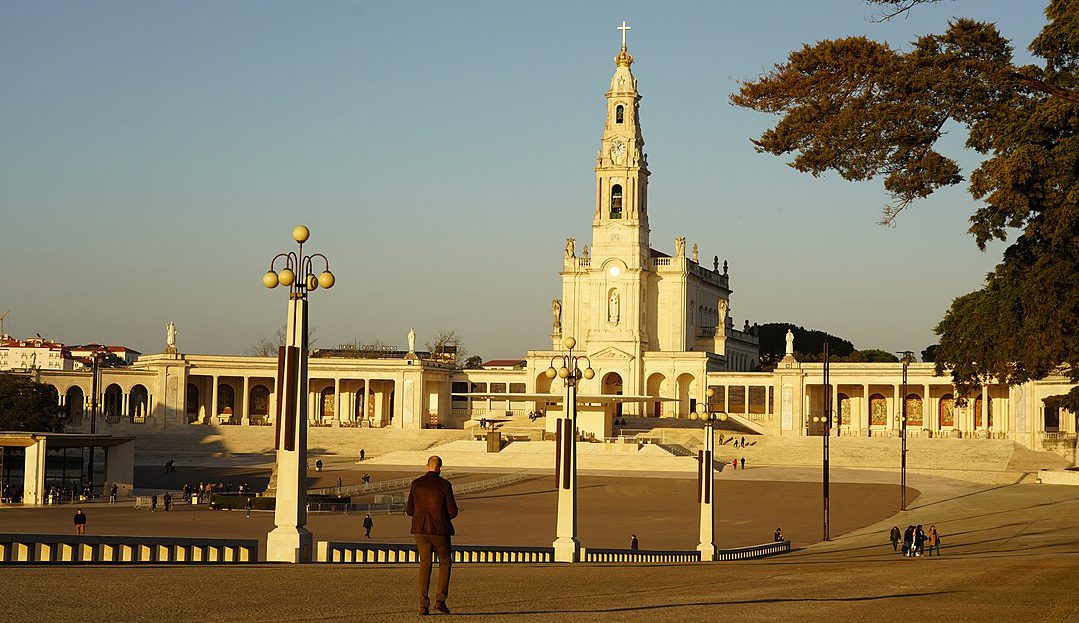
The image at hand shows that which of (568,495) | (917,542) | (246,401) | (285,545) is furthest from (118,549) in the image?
(246,401)

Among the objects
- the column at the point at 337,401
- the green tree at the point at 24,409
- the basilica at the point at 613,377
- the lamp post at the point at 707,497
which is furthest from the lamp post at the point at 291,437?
the column at the point at 337,401

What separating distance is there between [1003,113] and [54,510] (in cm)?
4055

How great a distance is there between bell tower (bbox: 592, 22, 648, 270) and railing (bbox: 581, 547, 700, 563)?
7482 centimetres

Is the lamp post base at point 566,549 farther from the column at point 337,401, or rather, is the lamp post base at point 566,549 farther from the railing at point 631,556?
the column at point 337,401

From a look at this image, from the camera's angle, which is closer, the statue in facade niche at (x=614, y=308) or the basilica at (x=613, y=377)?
the basilica at (x=613, y=377)

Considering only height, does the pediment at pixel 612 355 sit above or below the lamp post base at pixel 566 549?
above

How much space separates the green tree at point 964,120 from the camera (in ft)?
88.7

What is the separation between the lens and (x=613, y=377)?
10875cm

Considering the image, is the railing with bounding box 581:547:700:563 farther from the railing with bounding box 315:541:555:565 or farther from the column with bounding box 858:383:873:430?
the column with bounding box 858:383:873:430

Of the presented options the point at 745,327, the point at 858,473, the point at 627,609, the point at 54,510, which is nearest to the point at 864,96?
the point at 627,609

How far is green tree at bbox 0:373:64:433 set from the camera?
270 ft

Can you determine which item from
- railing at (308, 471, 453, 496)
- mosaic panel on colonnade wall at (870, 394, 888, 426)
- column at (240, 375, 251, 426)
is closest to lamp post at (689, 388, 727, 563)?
railing at (308, 471, 453, 496)

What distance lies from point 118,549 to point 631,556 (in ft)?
47.4

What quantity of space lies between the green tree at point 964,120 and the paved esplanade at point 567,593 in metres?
7.61
